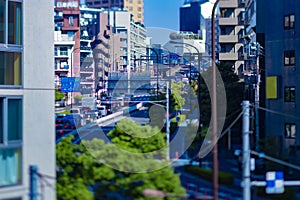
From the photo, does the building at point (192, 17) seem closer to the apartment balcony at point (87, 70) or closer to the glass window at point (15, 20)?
the apartment balcony at point (87, 70)

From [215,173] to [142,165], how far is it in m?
1.16

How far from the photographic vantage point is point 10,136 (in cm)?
878

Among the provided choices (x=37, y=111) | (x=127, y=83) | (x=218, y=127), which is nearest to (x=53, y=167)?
(x=37, y=111)

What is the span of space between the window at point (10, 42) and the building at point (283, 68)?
5920mm

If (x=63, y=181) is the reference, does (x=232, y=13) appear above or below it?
above

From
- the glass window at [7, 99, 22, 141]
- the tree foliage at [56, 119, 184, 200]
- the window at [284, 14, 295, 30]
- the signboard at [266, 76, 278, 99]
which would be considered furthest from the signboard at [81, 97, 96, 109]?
the tree foliage at [56, 119, 184, 200]

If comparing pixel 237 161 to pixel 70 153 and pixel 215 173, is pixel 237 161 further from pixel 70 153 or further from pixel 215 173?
pixel 70 153

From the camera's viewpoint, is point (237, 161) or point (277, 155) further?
point (277, 155)

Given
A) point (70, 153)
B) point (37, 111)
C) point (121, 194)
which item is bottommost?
point (121, 194)

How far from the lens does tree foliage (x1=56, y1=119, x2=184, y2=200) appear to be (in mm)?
7934

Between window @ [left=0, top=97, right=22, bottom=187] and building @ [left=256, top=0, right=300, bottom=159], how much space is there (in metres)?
5.90

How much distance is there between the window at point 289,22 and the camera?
14275mm

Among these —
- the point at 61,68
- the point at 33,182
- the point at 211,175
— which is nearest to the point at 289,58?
the point at 211,175

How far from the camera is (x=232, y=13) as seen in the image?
102 ft
